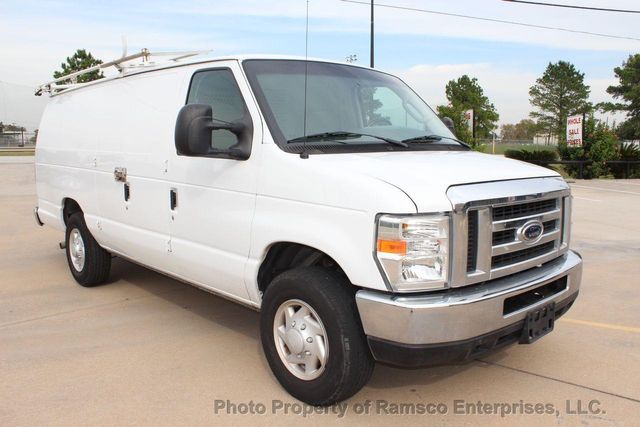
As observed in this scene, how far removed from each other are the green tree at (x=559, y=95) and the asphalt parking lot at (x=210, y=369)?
259 feet

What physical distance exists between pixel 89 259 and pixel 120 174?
135cm

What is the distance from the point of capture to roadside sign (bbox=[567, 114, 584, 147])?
21562mm

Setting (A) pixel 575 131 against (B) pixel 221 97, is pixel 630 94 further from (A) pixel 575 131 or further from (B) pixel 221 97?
(B) pixel 221 97

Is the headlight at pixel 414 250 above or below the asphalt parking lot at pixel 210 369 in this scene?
above

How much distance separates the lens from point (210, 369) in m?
3.99

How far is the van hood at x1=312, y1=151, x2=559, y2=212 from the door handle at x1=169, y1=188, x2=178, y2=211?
143cm

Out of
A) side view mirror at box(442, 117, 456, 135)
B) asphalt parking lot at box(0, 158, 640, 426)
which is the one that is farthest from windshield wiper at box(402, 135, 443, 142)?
asphalt parking lot at box(0, 158, 640, 426)

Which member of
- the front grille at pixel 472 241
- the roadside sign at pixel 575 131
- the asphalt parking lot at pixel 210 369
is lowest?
the asphalt parking lot at pixel 210 369

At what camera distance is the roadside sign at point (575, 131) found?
21.6 m

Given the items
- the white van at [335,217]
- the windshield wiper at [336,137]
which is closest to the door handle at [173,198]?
the white van at [335,217]

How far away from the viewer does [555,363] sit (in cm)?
407

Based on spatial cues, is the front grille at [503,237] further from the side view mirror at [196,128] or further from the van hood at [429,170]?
the side view mirror at [196,128]

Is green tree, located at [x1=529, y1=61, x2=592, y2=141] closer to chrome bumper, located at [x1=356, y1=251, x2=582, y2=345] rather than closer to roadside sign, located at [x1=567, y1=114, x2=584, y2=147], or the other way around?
roadside sign, located at [x1=567, y1=114, x2=584, y2=147]

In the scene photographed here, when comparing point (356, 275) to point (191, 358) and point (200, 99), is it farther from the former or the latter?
point (200, 99)
